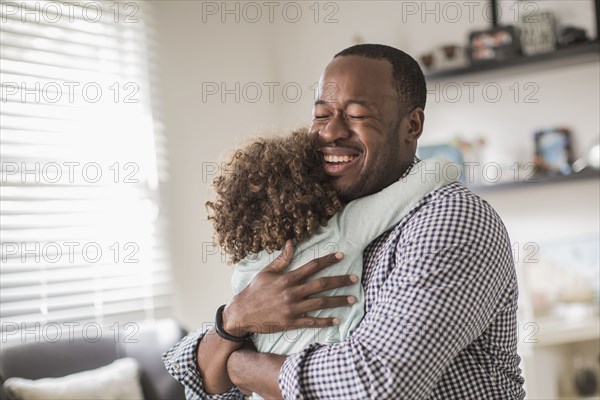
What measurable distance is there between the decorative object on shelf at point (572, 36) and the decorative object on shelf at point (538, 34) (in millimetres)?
71

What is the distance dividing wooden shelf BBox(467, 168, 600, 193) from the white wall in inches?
4.1

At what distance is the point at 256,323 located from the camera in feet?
4.58

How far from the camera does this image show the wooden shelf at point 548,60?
12.5 ft

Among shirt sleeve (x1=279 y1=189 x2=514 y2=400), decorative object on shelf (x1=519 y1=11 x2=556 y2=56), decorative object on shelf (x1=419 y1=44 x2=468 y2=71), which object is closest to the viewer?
shirt sleeve (x1=279 y1=189 x2=514 y2=400)

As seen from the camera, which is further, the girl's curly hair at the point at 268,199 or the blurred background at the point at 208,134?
the blurred background at the point at 208,134

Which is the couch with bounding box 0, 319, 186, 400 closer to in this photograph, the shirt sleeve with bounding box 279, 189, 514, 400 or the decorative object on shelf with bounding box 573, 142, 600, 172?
the shirt sleeve with bounding box 279, 189, 514, 400

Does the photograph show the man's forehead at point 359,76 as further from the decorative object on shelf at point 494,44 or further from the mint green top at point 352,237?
the decorative object on shelf at point 494,44

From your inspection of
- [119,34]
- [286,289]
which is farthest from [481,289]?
[119,34]

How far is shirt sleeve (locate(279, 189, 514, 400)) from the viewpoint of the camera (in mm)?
1165

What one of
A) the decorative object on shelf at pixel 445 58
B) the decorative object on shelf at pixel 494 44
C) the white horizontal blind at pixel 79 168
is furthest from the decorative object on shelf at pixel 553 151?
the white horizontal blind at pixel 79 168

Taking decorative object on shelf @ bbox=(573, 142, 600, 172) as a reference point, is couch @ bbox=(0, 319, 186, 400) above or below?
below

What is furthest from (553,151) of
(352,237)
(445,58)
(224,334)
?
(224,334)

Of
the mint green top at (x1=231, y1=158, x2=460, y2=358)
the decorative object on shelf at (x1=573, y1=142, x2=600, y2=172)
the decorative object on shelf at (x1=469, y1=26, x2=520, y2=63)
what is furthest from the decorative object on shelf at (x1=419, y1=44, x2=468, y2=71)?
the mint green top at (x1=231, y1=158, x2=460, y2=358)

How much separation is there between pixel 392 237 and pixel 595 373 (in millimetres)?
2788
